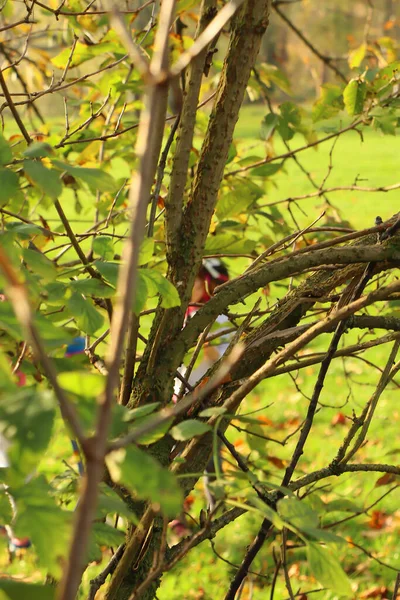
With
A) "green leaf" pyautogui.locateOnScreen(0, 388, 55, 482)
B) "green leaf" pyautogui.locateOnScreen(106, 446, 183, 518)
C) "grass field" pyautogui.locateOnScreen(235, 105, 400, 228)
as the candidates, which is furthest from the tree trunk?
"grass field" pyautogui.locateOnScreen(235, 105, 400, 228)

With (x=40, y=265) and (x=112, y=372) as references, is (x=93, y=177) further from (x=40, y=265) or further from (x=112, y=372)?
(x=112, y=372)

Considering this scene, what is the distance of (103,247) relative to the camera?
4.08 ft

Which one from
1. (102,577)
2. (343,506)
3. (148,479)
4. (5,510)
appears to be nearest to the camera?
(148,479)

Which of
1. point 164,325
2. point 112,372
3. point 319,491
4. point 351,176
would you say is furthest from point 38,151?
point 351,176

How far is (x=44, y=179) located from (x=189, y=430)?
33cm

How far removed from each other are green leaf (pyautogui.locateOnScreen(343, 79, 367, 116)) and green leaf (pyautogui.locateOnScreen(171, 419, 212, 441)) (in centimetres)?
145

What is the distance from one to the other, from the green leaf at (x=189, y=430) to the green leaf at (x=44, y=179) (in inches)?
12.0

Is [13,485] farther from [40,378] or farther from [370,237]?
[40,378]

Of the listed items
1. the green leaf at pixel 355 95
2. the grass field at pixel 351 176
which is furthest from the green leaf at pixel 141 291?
the grass field at pixel 351 176

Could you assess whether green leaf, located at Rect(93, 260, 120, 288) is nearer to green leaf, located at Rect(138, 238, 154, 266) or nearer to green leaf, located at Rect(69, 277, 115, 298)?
green leaf, located at Rect(69, 277, 115, 298)

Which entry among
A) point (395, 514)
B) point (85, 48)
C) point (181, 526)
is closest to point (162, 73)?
point (85, 48)

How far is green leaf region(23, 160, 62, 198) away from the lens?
82cm

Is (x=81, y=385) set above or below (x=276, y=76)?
below

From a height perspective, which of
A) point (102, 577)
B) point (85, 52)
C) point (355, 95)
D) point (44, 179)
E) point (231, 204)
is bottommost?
point (102, 577)
